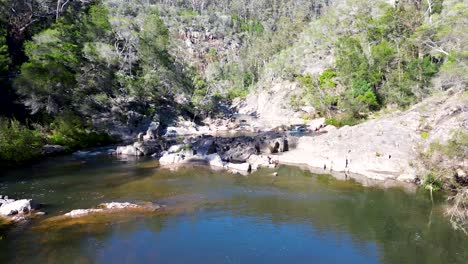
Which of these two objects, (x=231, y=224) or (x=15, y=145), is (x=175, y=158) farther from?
(x=231, y=224)

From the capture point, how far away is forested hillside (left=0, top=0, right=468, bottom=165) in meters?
42.0

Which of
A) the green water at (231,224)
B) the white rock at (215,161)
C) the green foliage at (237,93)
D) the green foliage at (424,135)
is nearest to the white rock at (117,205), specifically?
the green water at (231,224)

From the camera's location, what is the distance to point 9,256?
54.8ft

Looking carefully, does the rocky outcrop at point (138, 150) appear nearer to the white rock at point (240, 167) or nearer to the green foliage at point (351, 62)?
the white rock at point (240, 167)

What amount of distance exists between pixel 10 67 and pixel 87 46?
928 centimetres

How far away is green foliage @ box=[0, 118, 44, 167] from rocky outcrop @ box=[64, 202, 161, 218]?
14946mm

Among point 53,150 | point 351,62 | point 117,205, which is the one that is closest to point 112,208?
point 117,205

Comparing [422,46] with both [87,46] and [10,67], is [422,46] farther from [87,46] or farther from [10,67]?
[10,67]

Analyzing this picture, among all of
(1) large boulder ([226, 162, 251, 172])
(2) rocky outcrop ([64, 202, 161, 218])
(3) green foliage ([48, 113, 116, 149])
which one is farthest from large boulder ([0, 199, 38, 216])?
(3) green foliage ([48, 113, 116, 149])

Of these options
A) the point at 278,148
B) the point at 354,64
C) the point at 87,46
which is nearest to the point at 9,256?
the point at 278,148

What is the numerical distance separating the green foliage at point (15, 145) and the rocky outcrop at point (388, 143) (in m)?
22.8

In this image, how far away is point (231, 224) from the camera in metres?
21.0

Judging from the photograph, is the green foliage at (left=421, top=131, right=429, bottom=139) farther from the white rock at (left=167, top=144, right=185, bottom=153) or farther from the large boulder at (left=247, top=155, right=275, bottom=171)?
the white rock at (left=167, top=144, right=185, bottom=153)

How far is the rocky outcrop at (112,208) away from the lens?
70.9 feet
